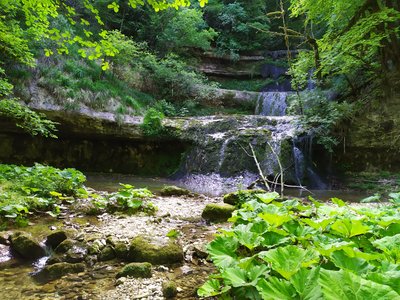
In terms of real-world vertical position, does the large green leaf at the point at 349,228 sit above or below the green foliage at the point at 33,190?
above

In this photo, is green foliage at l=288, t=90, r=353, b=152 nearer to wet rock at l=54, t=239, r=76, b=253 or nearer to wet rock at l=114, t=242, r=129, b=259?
wet rock at l=114, t=242, r=129, b=259

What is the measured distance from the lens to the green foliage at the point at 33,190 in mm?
3926

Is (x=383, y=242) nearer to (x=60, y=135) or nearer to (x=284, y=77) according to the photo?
(x=60, y=135)

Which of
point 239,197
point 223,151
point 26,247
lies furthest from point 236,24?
point 26,247

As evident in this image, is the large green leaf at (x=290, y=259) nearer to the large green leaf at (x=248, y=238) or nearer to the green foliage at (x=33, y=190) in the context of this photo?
the large green leaf at (x=248, y=238)

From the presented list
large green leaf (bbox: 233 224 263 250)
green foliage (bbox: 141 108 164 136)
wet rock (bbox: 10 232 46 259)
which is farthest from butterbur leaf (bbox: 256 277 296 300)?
green foliage (bbox: 141 108 164 136)

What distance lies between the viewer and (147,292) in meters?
2.49

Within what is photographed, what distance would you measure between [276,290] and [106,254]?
259cm

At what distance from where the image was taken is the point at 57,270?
2.86 metres

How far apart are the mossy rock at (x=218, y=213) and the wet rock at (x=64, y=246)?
85.4 inches

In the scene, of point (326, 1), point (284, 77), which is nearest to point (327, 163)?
point (326, 1)

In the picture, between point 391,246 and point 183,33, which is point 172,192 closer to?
point 391,246

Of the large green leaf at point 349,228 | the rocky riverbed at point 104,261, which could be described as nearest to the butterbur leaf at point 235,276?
the large green leaf at point 349,228

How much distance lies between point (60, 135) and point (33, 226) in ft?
23.5
